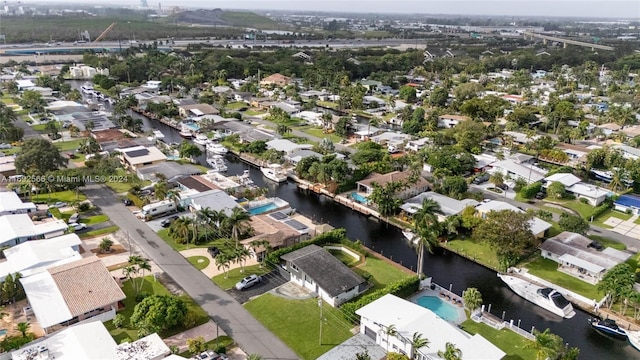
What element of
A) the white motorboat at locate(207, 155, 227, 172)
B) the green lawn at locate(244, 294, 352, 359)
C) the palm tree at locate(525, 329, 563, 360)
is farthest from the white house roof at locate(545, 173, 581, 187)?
the white motorboat at locate(207, 155, 227, 172)

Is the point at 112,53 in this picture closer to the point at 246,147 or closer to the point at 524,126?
the point at 246,147

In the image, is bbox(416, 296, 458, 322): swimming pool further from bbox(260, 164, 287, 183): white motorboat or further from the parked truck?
bbox(260, 164, 287, 183): white motorboat

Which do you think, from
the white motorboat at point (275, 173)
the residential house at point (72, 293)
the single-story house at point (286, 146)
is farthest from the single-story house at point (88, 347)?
the single-story house at point (286, 146)

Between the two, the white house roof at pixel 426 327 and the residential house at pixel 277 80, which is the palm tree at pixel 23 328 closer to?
the white house roof at pixel 426 327

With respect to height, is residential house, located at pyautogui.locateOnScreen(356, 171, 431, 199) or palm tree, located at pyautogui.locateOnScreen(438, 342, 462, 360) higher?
residential house, located at pyautogui.locateOnScreen(356, 171, 431, 199)

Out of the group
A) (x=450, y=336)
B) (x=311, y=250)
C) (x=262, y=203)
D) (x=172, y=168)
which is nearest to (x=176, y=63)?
(x=172, y=168)

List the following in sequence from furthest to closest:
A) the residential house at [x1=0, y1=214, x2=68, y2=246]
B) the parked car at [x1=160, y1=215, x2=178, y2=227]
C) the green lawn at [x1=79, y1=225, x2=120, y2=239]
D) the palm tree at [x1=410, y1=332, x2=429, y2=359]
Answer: the parked car at [x1=160, y1=215, x2=178, y2=227]
the green lawn at [x1=79, y1=225, x2=120, y2=239]
the residential house at [x1=0, y1=214, x2=68, y2=246]
the palm tree at [x1=410, y1=332, x2=429, y2=359]
